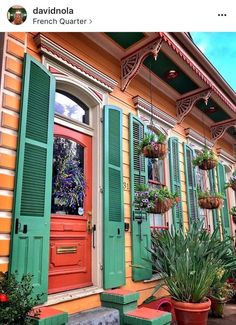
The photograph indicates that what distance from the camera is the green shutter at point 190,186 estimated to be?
5.71 m

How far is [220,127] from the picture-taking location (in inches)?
281

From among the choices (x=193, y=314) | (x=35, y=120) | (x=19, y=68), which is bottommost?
(x=193, y=314)

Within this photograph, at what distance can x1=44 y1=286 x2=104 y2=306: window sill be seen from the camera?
2.96m

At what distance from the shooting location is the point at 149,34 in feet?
13.2

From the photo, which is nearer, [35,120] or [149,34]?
[35,120]

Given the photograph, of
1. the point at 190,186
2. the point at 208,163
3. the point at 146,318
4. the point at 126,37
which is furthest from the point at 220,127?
the point at 146,318

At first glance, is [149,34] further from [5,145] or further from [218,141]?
[218,141]

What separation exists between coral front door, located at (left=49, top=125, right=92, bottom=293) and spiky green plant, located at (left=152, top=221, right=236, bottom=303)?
1.01 meters

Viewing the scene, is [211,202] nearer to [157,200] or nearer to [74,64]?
[157,200]

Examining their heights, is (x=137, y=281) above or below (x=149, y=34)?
Answer: below
